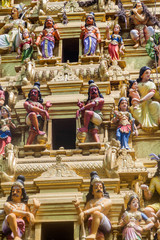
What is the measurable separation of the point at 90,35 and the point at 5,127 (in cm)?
487

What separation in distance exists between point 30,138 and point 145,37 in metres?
6.38

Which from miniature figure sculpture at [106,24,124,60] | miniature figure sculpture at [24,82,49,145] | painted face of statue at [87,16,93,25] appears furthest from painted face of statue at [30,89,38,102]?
painted face of statue at [87,16,93,25]

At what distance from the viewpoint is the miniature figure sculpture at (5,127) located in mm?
19163

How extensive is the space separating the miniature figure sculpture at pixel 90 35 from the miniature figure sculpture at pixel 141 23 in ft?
4.70

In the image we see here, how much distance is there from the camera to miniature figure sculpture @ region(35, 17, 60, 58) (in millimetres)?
22375

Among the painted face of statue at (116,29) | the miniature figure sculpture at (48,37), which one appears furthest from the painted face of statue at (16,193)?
the painted face of statue at (116,29)

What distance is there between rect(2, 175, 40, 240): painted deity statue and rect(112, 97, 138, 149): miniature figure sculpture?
3.60 meters

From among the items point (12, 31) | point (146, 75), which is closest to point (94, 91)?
point (146, 75)

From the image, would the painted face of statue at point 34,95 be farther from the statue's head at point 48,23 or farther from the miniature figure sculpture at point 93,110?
the statue's head at point 48,23

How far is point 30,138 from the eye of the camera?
1916 centimetres

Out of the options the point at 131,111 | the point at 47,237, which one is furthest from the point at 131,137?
the point at 47,237

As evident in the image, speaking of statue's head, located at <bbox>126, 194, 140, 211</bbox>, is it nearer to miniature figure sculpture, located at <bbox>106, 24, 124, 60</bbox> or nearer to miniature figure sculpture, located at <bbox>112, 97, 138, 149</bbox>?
miniature figure sculpture, located at <bbox>112, 97, 138, 149</bbox>

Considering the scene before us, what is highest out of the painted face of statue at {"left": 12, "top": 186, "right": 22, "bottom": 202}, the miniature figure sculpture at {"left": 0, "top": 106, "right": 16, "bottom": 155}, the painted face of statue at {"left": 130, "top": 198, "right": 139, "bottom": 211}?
the miniature figure sculpture at {"left": 0, "top": 106, "right": 16, "bottom": 155}

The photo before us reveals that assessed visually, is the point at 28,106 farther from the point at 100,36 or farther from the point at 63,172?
the point at 100,36
